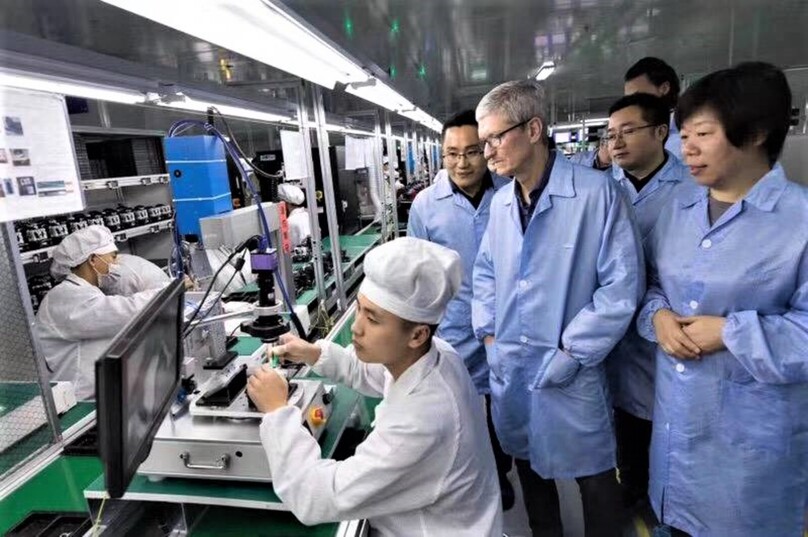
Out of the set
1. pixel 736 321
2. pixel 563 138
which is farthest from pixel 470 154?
pixel 563 138

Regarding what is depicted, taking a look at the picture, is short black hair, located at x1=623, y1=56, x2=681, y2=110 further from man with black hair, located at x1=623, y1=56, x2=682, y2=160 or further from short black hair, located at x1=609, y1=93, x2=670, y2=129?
short black hair, located at x1=609, y1=93, x2=670, y2=129

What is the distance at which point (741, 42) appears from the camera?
5.60m

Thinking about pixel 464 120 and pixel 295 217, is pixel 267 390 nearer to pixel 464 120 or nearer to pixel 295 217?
pixel 464 120

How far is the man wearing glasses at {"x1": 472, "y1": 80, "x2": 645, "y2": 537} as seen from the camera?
1485mm

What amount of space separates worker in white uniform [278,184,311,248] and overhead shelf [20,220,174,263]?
96 centimetres

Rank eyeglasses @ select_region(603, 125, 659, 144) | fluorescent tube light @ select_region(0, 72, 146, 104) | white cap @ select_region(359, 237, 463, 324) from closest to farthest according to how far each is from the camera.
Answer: white cap @ select_region(359, 237, 463, 324) → fluorescent tube light @ select_region(0, 72, 146, 104) → eyeglasses @ select_region(603, 125, 659, 144)

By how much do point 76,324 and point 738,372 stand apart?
2.79 metres

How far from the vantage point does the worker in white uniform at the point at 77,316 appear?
2398 mm

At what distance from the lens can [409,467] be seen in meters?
1.02

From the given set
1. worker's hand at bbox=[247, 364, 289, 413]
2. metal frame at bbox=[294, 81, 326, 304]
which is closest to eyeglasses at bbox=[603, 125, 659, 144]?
worker's hand at bbox=[247, 364, 289, 413]

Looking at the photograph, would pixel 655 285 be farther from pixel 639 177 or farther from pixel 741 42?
pixel 741 42

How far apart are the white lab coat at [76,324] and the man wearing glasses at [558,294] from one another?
194cm

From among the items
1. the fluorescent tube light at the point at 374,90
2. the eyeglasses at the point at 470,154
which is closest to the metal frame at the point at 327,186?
the fluorescent tube light at the point at 374,90

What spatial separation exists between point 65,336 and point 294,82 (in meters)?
2.01
